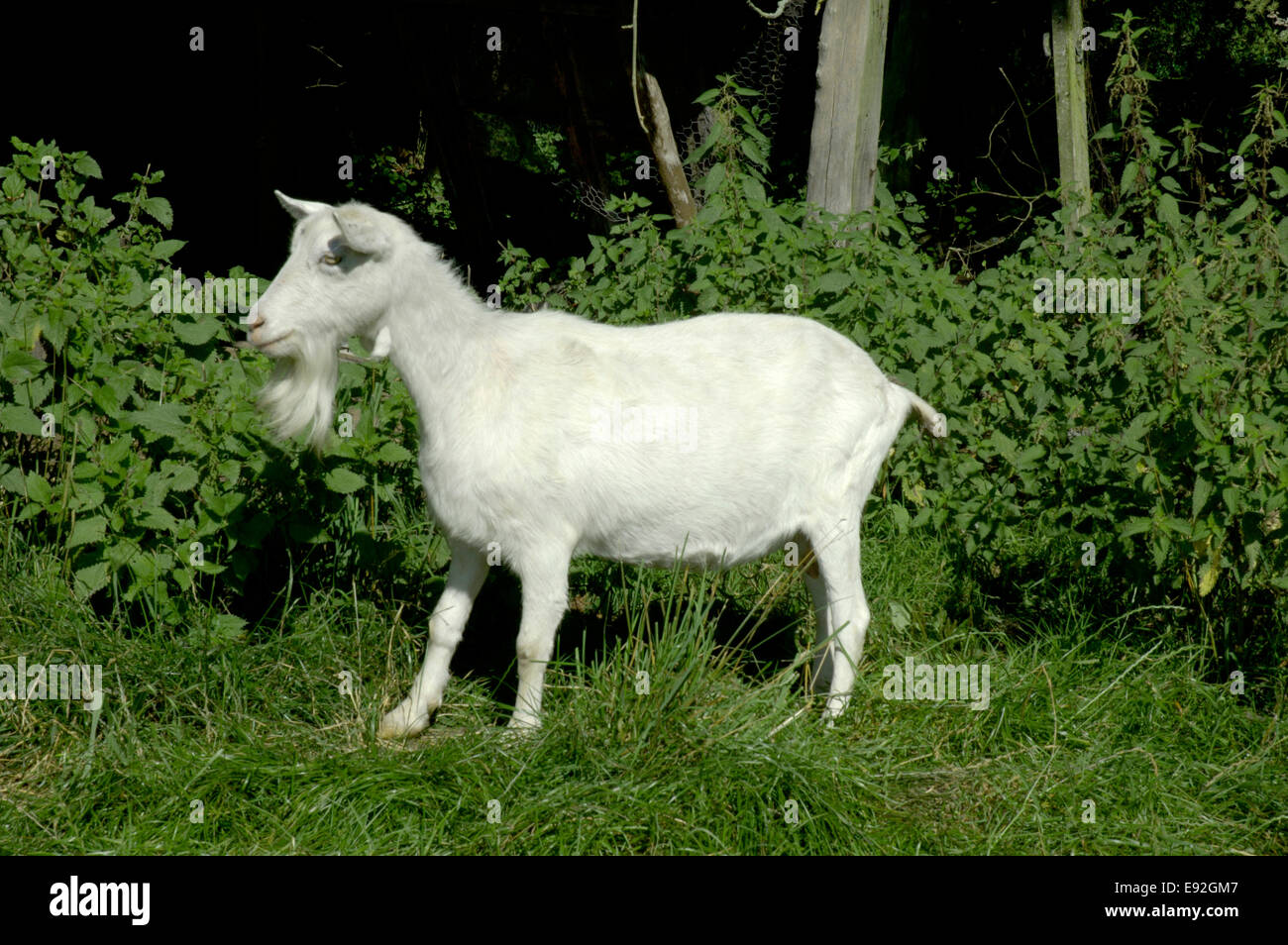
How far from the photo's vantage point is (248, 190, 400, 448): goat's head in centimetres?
348

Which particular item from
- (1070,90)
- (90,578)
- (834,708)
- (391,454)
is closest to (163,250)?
(391,454)

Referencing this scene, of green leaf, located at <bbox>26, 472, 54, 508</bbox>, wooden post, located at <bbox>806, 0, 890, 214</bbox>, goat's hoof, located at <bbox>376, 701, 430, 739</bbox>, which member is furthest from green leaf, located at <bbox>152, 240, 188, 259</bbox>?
wooden post, located at <bbox>806, 0, 890, 214</bbox>

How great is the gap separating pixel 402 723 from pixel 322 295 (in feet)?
4.12

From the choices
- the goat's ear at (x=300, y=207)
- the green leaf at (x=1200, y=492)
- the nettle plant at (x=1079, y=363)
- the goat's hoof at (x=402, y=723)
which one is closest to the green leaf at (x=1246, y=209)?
the nettle plant at (x=1079, y=363)

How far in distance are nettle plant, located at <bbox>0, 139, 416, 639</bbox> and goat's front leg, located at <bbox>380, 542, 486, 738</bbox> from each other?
0.54 meters

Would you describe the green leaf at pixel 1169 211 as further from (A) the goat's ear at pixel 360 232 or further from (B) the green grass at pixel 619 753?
(A) the goat's ear at pixel 360 232

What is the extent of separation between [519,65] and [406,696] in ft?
17.6

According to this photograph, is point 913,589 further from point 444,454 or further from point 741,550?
point 444,454

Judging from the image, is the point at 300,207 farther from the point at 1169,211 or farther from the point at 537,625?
the point at 1169,211

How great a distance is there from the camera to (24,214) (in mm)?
4484

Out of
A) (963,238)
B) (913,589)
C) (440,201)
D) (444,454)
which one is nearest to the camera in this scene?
(444,454)

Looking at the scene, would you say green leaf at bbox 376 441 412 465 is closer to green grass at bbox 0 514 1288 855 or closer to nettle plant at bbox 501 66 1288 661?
green grass at bbox 0 514 1288 855

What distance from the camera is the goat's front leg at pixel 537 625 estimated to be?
367 centimetres

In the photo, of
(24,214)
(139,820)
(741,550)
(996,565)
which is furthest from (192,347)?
(996,565)
